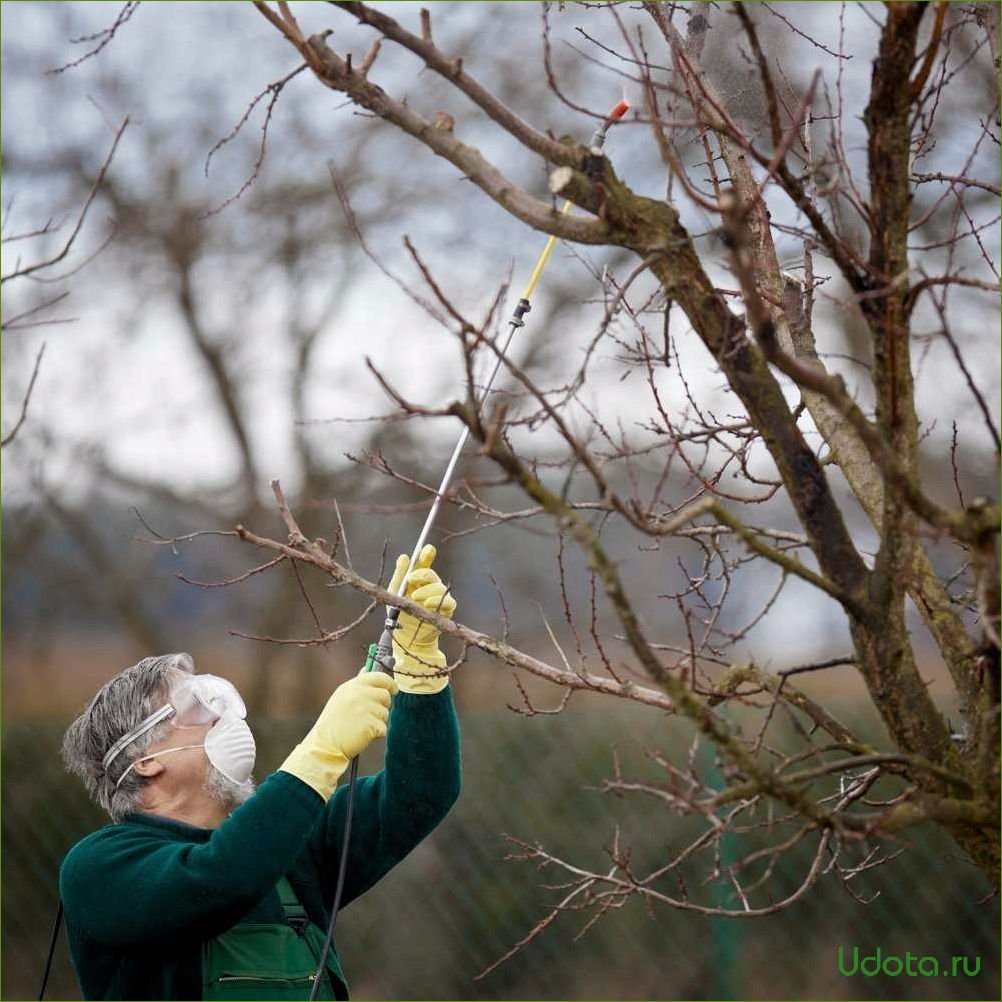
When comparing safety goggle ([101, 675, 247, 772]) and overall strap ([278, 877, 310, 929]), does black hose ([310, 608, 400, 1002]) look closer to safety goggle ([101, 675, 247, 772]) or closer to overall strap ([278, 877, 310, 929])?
overall strap ([278, 877, 310, 929])

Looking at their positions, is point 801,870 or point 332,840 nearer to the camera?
point 332,840

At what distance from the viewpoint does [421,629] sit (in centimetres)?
229

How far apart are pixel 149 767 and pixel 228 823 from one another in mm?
302

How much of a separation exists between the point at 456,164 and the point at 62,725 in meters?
4.50

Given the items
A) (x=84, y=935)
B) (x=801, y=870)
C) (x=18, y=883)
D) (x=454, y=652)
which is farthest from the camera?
(x=454, y=652)

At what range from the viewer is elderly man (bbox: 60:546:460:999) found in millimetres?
1934

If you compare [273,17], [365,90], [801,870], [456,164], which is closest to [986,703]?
[456,164]

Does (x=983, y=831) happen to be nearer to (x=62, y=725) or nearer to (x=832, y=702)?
(x=832, y=702)

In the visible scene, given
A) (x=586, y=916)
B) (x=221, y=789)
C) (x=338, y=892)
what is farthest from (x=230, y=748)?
(x=586, y=916)

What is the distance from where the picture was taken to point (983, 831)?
4.69 feet

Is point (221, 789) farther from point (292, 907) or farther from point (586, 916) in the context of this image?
point (586, 916)

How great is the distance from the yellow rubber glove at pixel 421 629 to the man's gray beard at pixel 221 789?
0.35 meters

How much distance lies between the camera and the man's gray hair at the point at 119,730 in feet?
7.23

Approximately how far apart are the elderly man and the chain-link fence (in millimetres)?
2039
